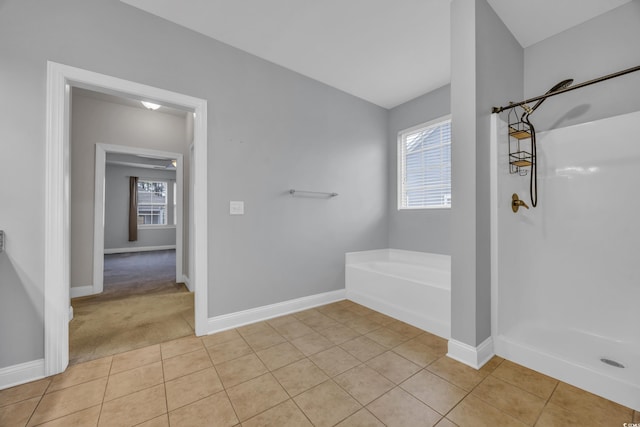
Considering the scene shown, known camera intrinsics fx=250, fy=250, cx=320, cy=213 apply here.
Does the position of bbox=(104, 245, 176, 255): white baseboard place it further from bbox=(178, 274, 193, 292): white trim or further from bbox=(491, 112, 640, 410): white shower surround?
bbox=(491, 112, 640, 410): white shower surround

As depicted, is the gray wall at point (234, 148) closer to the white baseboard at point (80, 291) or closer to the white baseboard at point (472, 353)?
the white baseboard at point (472, 353)

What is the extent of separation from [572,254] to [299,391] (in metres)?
2.21

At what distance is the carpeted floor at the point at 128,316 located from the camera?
196 cm

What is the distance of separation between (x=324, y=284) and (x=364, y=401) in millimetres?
1544

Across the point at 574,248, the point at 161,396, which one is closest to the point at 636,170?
the point at 574,248

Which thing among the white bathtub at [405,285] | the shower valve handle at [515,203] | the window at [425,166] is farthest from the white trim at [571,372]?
the window at [425,166]

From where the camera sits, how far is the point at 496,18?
73.7 inches

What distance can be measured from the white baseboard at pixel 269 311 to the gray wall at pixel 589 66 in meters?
2.59

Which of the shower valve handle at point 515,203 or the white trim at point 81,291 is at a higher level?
the shower valve handle at point 515,203

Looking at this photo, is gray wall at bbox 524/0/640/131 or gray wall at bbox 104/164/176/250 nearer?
gray wall at bbox 524/0/640/131

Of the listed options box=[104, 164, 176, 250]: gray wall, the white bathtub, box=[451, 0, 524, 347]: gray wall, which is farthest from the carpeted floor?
box=[104, 164, 176, 250]: gray wall

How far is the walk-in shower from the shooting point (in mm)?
1650

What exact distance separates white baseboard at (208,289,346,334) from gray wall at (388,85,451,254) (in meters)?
1.13

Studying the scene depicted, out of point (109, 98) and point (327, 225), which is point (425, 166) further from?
point (109, 98)
